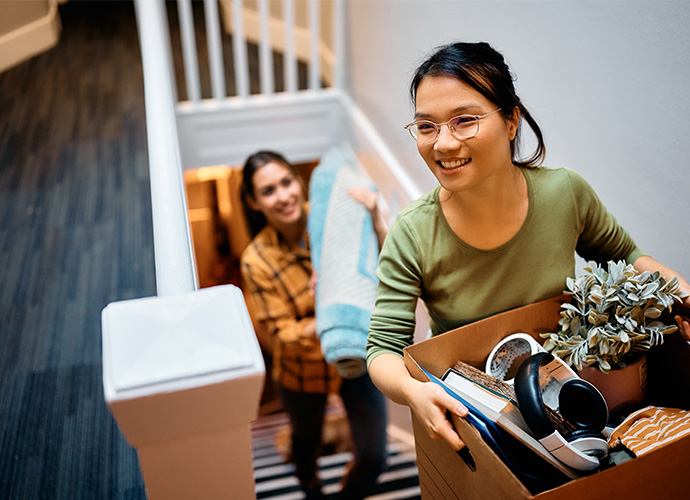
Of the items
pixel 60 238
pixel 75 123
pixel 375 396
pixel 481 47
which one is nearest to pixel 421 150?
pixel 481 47

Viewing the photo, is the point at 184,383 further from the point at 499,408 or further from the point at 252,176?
the point at 252,176

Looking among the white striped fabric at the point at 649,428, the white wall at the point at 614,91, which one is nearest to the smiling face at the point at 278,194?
the white wall at the point at 614,91

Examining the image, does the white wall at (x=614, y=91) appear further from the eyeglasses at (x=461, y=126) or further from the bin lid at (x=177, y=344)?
the bin lid at (x=177, y=344)

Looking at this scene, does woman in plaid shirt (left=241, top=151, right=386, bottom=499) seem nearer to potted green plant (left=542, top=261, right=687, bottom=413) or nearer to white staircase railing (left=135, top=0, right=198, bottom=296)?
white staircase railing (left=135, top=0, right=198, bottom=296)

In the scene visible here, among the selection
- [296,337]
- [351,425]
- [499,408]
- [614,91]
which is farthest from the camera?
[351,425]

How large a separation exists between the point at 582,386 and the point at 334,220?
1.36m

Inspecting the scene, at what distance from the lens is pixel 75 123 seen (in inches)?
125

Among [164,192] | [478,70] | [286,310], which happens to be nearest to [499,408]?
[478,70]

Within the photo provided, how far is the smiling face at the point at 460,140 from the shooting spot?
928mm

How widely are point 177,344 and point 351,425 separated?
6.50 feet

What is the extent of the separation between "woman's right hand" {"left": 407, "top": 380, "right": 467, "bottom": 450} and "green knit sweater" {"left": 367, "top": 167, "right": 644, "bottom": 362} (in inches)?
7.6

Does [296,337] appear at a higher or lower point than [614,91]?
lower

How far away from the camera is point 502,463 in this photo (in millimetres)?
704

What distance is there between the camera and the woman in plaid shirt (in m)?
2.33
